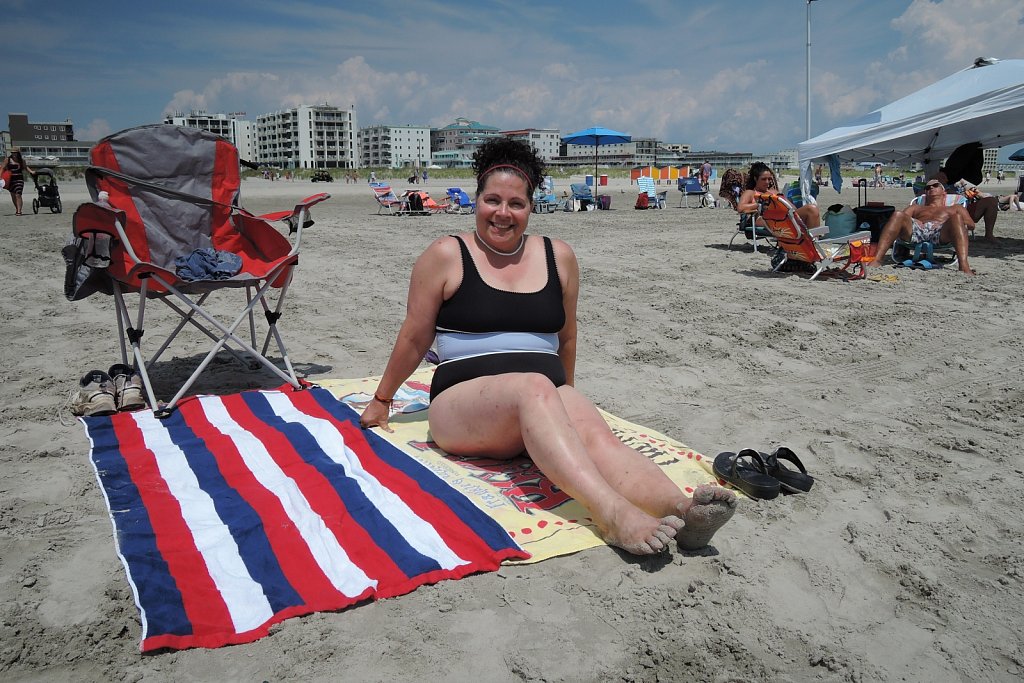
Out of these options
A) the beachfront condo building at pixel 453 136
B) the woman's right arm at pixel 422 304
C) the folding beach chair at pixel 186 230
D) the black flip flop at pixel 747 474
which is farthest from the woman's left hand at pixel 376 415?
the beachfront condo building at pixel 453 136

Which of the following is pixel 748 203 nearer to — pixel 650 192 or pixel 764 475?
pixel 764 475

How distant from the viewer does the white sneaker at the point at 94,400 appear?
3.54 meters

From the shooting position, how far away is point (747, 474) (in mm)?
2783

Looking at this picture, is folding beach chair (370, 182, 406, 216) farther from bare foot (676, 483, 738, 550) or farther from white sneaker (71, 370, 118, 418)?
bare foot (676, 483, 738, 550)

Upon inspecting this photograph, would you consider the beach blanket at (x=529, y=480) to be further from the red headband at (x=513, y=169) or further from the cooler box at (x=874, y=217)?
the cooler box at (x=874, y=217)

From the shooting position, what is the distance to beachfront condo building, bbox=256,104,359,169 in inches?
4417

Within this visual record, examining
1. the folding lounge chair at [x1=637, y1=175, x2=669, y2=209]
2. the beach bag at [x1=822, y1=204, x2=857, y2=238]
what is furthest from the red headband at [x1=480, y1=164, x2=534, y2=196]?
the folding lounge chair at [x1=637, y1=175, x2=669, y2=209]

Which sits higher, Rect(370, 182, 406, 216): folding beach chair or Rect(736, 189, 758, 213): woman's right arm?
Rect(370, 182, 406, 216): folding beach chair

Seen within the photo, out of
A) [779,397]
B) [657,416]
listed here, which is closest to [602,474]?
[657,416]

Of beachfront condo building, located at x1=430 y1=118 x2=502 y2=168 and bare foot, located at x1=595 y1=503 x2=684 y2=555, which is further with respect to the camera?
beachfront condo building, located at x1=430 y1=118 x2=502 y2=168

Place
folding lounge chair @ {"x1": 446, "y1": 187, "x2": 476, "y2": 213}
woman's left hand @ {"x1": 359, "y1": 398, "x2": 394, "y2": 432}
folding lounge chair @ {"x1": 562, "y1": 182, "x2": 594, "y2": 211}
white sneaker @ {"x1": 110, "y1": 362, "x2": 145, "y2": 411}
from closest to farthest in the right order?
woman's left hand @ {"x1": 359, "y1": 398, "x2": 394, "y2": 432}, white sneaker @ {"x1": 110, "y1": 362, "x2": 145, "y2": 411}, folding lounge chair @ {"x1": 446, "y1": 187, "x2": 476, "y2": 213}, folding lounge chair @ {"x1": 562, "y1": 182, "x2": 594, "y2": 211}

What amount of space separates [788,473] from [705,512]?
0.88m

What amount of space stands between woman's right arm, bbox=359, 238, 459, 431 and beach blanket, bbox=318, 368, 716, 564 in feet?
1.41

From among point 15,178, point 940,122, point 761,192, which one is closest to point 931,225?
point 761,192
